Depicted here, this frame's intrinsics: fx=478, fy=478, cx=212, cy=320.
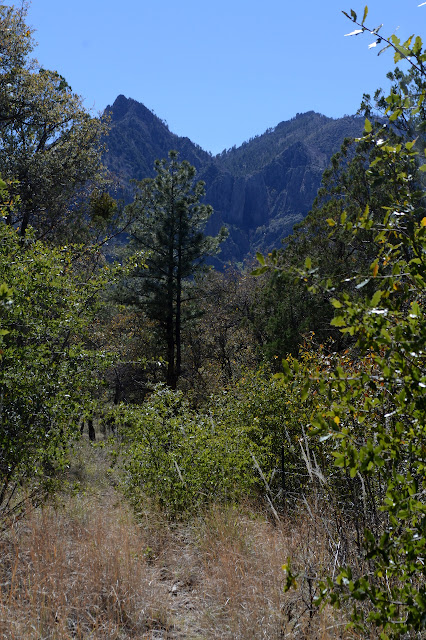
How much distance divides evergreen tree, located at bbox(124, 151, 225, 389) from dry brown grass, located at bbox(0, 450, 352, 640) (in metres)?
14.5

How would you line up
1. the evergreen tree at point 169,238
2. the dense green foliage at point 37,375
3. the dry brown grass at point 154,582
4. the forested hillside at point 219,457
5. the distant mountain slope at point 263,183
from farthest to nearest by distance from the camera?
the distant mountain slope at point 263,183 → the evergreen tree at point 169,238 → the dense green foliage at point 37,375 → the dry brown grass at point 154,582 → the forested hillside at point 219,457

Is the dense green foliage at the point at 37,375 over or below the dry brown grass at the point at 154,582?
over

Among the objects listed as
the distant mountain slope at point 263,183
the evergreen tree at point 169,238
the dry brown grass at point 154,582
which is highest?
the distant mountain slope at point 263,183

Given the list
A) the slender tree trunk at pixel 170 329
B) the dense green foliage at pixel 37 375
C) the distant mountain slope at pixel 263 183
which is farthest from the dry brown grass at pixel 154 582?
the distant mountain slope at pixel 263 183

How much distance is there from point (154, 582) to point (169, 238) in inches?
634

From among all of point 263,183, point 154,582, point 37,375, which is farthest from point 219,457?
point 263,183

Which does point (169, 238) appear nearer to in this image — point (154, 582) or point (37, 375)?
point (37, 375)

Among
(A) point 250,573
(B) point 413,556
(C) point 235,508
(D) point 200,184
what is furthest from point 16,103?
(B) point 413,556

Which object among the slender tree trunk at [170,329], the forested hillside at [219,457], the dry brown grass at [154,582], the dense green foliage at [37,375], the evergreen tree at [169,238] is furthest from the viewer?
the slender tree trunk at [170,329]

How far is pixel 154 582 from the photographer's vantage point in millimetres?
3719

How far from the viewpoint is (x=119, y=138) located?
595 feet

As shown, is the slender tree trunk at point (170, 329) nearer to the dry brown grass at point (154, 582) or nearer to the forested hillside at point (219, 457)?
the forested hillside at point (219, 457)

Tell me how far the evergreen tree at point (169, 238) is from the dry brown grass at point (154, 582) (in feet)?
47.6

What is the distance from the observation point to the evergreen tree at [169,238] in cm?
1872
